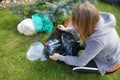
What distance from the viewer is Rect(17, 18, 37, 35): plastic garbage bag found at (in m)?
3.52

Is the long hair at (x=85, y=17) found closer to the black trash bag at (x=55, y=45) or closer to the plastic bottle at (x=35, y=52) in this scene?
the black trash bag at (x=55, y=45)

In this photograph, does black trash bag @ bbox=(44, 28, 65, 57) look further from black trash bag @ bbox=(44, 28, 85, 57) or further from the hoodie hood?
the hoodie hood

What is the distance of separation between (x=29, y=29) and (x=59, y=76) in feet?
2.94

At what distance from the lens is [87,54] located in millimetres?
2543

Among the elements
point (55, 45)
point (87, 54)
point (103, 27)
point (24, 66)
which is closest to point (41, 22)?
point (55, 45)

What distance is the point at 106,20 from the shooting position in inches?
102

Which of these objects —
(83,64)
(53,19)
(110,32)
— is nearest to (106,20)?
(110,32)

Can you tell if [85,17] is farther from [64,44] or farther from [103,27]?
[64,44]

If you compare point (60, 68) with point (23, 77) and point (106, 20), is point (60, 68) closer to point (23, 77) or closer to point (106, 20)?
point (23, 77)

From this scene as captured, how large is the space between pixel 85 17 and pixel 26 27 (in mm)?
1389

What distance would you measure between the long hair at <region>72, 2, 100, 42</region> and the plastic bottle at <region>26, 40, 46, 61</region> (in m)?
0.99

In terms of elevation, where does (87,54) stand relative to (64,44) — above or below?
above

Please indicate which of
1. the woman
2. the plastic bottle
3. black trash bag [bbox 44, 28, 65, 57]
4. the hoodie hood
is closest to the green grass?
the plastic bottle

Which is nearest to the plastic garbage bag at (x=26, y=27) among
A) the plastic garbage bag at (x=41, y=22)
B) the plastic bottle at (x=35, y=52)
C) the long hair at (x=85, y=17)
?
the plastic garbage bag at (x=41, y=22)
